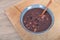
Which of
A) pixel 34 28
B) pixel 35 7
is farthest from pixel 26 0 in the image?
pixel 34 28

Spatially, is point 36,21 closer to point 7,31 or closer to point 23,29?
point 23,29

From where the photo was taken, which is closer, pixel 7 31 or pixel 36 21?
pixel 36 21

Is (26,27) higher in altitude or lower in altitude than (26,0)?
lower

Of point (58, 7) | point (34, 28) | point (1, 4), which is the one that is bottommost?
point (34, 28)

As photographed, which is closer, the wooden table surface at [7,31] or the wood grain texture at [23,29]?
the wood grain texture at [23,29]

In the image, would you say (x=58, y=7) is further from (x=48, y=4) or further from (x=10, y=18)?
(x=10, y=18)

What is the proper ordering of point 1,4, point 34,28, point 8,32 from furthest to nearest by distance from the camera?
point 1,4 → point 8,32 → point 34,28

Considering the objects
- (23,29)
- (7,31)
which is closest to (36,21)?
(23,29)

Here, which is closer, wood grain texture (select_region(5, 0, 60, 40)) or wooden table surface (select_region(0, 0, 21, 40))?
wood grain texture (select_region(5, 0, 60, 40))
